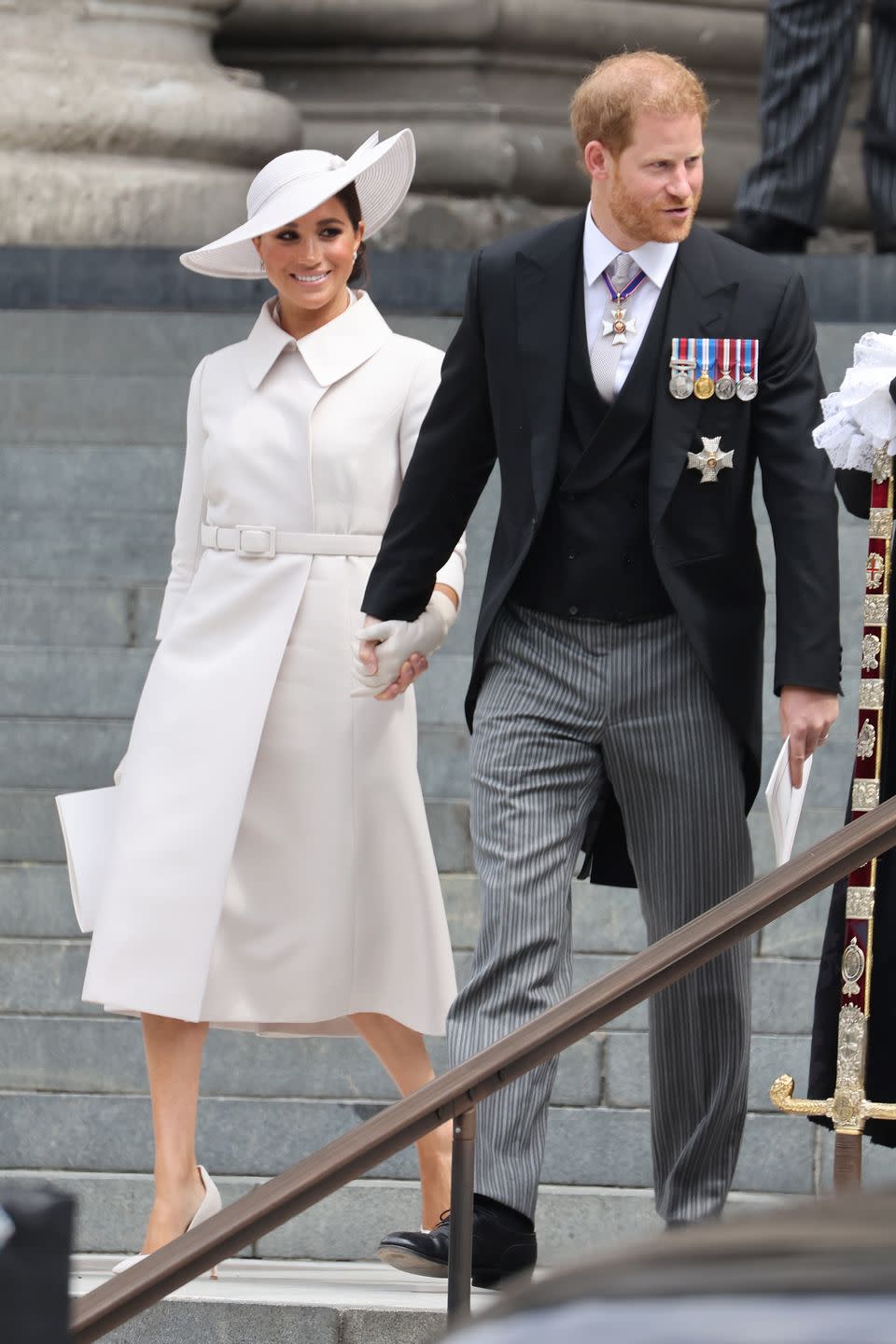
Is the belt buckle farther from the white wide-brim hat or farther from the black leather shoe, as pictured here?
the black leather shoe

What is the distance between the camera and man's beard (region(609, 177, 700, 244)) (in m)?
3.88

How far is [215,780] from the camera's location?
439 centimetres

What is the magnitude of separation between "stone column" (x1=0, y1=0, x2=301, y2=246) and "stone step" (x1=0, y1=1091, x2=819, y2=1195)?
508 cm

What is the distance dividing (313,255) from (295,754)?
0.87m

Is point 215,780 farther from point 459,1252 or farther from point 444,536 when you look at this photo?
point 459,1252

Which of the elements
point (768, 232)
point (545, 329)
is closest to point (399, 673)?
point (545, 329)

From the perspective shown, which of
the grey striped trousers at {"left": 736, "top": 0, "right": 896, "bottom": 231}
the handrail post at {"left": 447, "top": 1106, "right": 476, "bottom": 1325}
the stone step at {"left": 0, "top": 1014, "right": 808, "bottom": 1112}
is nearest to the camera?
the handrail post at {"left": 447, "top": 1106, "right": 476, "bottom": 1325}

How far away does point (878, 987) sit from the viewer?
149 inches

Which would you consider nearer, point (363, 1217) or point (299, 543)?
point (299, 543)

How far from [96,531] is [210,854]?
120 inches

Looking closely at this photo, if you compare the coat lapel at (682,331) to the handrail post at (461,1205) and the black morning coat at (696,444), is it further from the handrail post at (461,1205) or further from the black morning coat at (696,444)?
the handrail post at (461,1205)

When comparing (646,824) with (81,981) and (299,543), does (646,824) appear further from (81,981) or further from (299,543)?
(81,981)

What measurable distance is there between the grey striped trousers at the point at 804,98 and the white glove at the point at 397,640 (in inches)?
197

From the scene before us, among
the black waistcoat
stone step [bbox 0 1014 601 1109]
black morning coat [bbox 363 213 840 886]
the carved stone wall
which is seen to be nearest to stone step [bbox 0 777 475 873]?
stone step [bbox 0 1014 601 1109]
